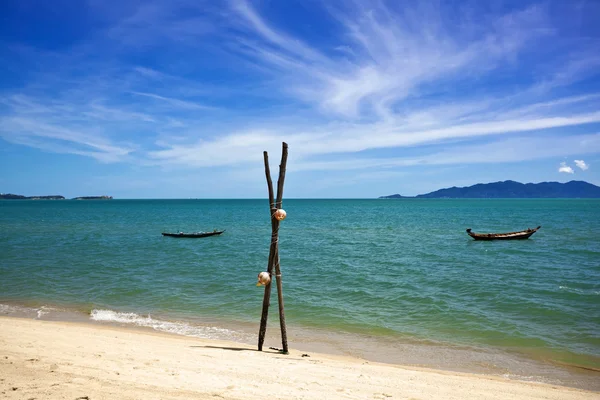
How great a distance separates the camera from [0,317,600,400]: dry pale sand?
18.2 feet

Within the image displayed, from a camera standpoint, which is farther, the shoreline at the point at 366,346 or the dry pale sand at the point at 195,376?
the shoreline at the point at 366,346

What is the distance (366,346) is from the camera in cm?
1075

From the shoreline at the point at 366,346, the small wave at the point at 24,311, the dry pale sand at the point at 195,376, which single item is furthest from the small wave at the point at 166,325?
the dry pale sand at the point at 195,376

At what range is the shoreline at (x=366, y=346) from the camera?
29.8ft

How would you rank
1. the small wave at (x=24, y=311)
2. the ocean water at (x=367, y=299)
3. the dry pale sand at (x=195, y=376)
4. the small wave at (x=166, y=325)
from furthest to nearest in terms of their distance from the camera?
the small wave at (x=24, y=311), the small wave at (x=166, y=325), the ocean water at (x=367, y=299), the dry pale sand at (x=195, y=376)

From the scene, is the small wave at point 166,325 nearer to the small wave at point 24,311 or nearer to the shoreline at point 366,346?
the shoreline at point 366,346

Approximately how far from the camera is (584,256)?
84.0 feet

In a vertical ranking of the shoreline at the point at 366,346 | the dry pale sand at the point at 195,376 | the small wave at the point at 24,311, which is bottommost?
the shoreline at the point at 366,346

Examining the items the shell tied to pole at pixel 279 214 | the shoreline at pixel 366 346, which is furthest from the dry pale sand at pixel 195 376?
the shell tied to pole at pixel 279 214

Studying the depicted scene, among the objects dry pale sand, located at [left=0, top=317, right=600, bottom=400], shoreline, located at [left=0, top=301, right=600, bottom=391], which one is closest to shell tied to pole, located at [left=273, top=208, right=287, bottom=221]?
dry pale sand, located at [left=0, top=317, right=600, bottom=400]

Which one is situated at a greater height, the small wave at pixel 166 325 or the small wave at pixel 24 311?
the small wave at pixel 24 311

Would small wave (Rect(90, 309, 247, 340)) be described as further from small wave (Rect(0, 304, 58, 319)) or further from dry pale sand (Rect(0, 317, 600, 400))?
Answer: dry pale sand (Rect(0, 317, 600, 400))

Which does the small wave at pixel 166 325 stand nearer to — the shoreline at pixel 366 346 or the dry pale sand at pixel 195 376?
the shoreline at pixel 366 346

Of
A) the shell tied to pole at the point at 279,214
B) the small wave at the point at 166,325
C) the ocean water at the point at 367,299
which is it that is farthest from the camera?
the small wave at the point at 166,325
